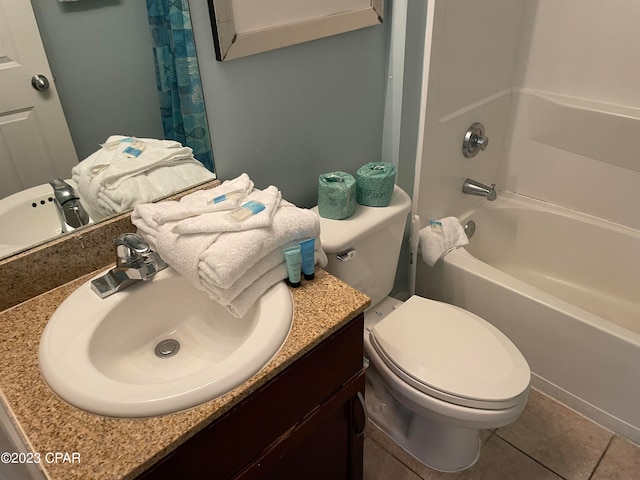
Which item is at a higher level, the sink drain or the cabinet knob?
the sink drain

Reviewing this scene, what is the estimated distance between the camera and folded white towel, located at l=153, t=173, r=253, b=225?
1.07m

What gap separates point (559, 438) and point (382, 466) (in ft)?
1.99

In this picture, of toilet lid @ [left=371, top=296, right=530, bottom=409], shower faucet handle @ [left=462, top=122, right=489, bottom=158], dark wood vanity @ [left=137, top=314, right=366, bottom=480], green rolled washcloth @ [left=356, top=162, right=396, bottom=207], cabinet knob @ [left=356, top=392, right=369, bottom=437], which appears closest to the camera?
dark wood vanity @ [left=137, top=314, right=366, bottom=480]

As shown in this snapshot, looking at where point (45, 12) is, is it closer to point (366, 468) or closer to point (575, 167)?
point (366, 468)

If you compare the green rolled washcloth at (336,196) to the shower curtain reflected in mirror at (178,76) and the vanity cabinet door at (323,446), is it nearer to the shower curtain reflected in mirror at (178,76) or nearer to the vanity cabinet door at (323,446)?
the shower curtain reflected in mirror at (178,76)

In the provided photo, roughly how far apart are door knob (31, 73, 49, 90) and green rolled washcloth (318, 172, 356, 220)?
712 millimetres

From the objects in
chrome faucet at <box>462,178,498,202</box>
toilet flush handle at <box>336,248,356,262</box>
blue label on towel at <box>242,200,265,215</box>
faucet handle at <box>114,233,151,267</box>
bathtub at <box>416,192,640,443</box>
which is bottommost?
bathtub at <box>416,192,640,443</box>

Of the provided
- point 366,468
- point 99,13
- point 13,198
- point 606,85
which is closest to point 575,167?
point 606,85

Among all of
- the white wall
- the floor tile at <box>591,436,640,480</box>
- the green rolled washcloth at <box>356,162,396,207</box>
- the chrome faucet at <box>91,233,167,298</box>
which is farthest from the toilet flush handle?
the white wall

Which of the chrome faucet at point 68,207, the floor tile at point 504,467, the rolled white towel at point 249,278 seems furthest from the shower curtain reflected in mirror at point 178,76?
the floor tile at point 504,467

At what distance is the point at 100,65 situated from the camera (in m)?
1.04

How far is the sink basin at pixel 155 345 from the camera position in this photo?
0.82 m

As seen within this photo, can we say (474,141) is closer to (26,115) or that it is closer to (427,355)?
(427,355)

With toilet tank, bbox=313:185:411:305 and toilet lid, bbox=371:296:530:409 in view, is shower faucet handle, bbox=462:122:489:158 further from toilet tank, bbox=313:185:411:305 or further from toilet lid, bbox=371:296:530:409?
toilet lid, bbox=371:296:530:409
